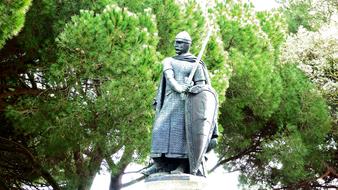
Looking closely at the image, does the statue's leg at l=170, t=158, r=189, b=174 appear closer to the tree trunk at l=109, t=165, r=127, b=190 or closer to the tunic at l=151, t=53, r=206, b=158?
the tunic at l=151, t=53, r=206, b=158

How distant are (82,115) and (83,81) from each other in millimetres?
737

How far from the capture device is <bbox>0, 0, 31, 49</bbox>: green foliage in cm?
997

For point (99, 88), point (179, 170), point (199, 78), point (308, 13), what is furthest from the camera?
point (308, 13)

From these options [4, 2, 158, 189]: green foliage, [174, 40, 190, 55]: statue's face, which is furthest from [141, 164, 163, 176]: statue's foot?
[4, 2, 158, 189]: green foliage

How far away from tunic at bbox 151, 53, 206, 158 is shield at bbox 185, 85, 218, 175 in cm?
9

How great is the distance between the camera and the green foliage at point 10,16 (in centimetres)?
997

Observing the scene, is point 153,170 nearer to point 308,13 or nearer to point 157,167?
point 157,167

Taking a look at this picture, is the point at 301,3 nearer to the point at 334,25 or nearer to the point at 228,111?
the point at 334,25

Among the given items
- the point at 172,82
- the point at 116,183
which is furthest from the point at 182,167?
the point at 116,183

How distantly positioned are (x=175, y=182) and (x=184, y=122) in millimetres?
701

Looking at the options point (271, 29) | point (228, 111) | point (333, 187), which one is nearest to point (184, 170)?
point (228, 111)

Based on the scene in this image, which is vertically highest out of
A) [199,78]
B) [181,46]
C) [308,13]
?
[308,13]

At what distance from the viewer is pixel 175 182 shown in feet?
20.4

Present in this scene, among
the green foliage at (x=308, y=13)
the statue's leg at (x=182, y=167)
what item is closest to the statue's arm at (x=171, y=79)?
the statue's leg at (x=182, y=167)
